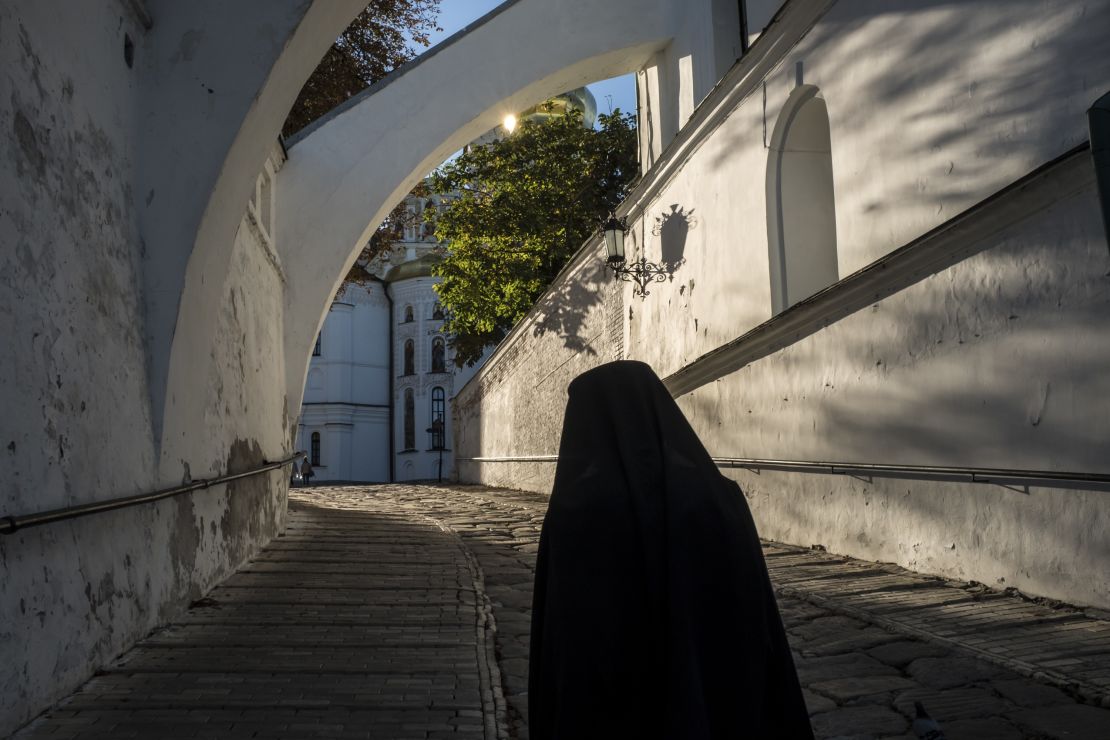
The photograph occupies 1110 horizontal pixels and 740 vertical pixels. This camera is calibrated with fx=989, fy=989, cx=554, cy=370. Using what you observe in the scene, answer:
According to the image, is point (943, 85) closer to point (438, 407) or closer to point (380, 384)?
point (438, 407)

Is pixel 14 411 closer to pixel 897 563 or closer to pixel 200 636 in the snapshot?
pixel 200 636

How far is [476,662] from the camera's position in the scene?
471cm

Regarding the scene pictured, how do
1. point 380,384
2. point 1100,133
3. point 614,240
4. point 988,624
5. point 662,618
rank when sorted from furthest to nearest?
point 380,384
point 614,240
point 988,624
point 662,618
point 1100,133

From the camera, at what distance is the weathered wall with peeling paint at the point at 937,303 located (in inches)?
194

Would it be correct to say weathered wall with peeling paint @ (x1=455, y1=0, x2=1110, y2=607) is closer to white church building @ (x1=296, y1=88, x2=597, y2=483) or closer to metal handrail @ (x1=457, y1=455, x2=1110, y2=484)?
metal handrail @ (x1=457, y1=455, x2=1110, y2=484)

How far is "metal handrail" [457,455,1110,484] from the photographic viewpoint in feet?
16.0

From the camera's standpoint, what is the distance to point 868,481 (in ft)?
22.9

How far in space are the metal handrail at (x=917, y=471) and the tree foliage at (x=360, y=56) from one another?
27.5 feet

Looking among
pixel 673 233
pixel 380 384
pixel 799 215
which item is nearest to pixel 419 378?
pixel 380 384

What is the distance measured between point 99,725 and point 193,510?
→ 2.87 metres

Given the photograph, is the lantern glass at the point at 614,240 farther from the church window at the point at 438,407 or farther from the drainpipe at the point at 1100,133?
the church window at the point at 438,407

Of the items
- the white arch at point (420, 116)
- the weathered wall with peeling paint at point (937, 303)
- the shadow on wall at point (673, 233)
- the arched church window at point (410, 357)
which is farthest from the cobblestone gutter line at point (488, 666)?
the arched church window at point (410, 357)

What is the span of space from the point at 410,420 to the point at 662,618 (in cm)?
4979

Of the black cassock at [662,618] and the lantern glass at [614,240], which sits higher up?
the lantern glass at [614,240]
